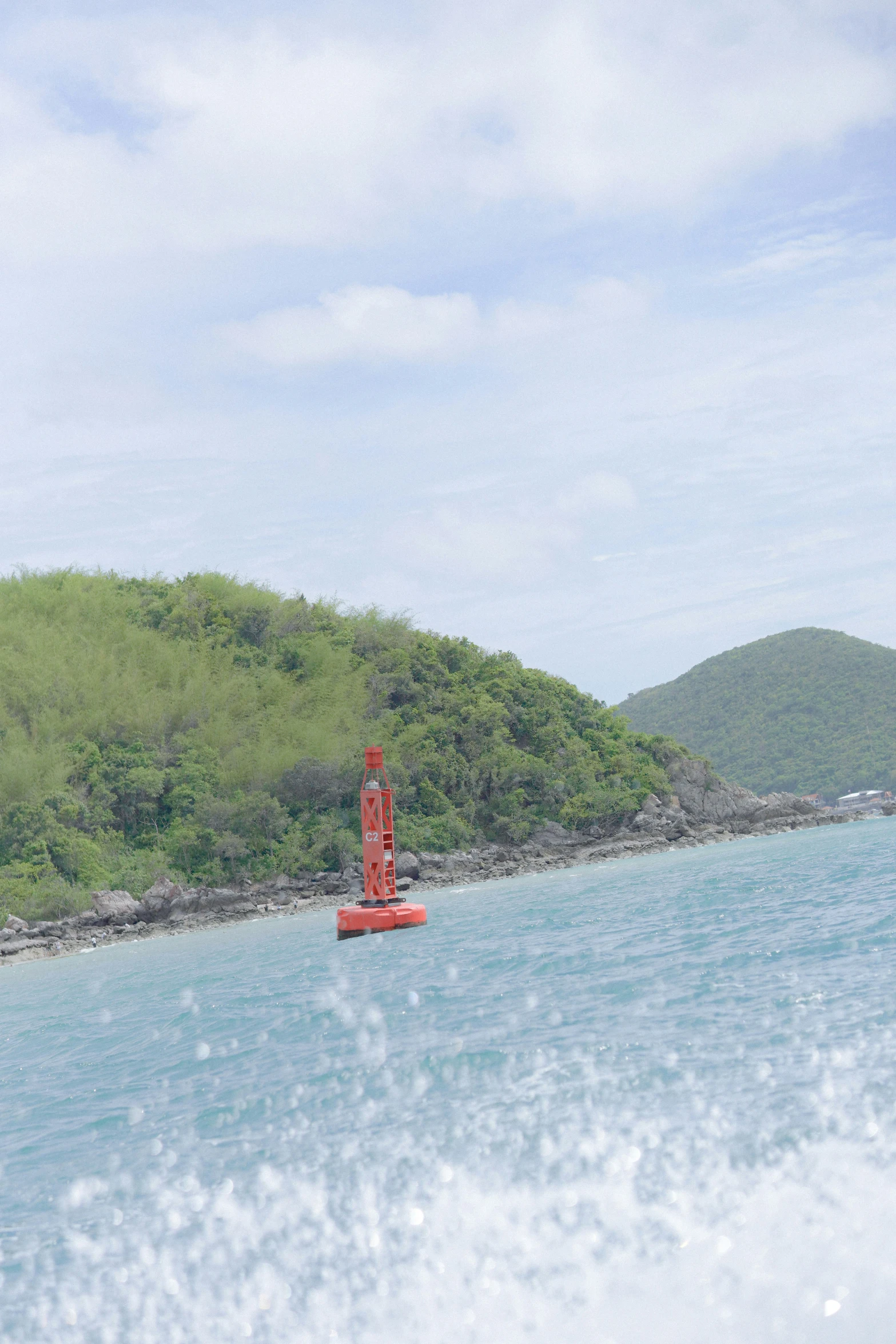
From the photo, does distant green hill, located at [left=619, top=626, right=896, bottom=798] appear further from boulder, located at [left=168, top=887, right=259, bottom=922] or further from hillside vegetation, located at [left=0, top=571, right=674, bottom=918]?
boulder, located at [left=168, top=887, right=259, bottom=922]

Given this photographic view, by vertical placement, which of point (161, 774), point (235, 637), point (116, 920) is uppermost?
point (235, 637)

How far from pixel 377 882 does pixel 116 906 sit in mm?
18517

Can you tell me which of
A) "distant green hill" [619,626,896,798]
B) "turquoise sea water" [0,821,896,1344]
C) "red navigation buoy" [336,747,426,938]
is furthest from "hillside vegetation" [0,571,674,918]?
"distant green hill" [619,626,896,798]

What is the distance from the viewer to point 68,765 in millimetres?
47250

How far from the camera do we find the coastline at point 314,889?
119 feet

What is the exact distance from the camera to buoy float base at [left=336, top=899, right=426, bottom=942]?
23703 mm

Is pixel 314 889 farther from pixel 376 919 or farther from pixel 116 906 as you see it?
pixel 376 919

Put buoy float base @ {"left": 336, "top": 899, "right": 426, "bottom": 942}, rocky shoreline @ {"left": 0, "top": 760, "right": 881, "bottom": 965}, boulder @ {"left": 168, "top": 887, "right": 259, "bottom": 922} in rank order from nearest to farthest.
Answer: buoy float base @ {"left": 336, "top": 899, "right": 426, "bottom": 942}
rocky shoreline @ {"left": 0, "top": 760, "right": 881, "bottom": 965}
boulder @ {"left": 168, "top": 887, "right": 259, "bottom": 922}

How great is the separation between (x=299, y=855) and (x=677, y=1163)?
40.6 meters

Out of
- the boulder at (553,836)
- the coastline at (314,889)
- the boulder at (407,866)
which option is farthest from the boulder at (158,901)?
the boulder at (553,836)

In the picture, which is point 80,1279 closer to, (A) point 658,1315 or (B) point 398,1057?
(A) point 658,1315

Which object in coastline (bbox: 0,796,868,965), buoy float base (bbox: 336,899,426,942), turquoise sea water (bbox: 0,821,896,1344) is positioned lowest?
coastline (bbox: 0,796,868,965)

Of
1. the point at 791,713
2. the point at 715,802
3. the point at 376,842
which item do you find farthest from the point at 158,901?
the point at 791,713

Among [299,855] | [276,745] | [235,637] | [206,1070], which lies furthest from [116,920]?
[206,1070]
